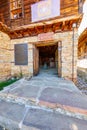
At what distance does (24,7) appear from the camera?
539 cm

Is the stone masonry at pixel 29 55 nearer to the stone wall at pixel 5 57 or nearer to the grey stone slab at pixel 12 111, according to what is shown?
the stone wall at pixel 5 57

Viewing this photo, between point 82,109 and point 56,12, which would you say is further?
point 56,12

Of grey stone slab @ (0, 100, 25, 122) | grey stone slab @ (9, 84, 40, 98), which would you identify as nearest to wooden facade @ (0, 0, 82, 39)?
grey stone slab @ (9, 84, 40, 98)

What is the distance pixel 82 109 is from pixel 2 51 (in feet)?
16.1

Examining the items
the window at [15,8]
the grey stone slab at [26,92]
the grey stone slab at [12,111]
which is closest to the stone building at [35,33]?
the window at [15,8]

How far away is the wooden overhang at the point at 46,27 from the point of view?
14.7 feet

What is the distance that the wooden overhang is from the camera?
4480 millimetres

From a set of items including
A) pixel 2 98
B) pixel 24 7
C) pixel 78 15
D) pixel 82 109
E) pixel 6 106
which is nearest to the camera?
pixel 82 109

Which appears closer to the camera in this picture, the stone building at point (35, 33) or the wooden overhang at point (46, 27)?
the wooden overhang at point (46, 27)

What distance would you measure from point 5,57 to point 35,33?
2246 mm

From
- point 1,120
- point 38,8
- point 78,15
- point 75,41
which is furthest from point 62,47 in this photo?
point 1,120

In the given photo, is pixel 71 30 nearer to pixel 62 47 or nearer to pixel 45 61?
pixel 62 47

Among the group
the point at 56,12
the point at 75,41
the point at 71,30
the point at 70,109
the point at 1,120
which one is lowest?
the point at 1,120

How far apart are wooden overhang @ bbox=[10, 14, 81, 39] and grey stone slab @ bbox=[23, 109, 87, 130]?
4.04m
